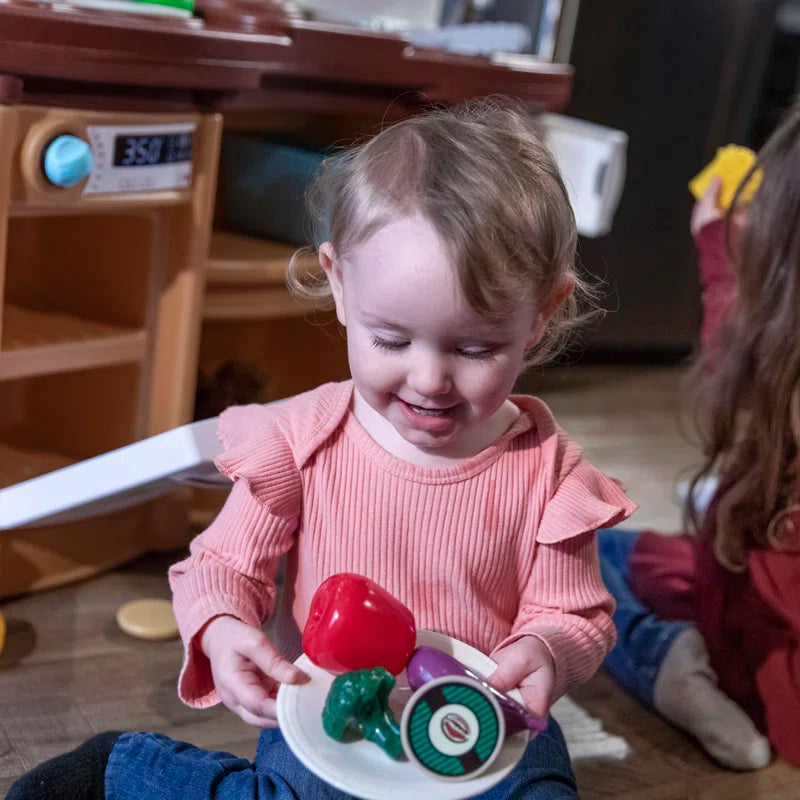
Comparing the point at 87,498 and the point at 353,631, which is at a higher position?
the point at 353,631

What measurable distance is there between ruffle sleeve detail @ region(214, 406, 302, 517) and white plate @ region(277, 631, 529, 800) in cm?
16

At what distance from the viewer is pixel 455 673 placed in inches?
31.1

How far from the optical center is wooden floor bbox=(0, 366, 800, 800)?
1162 mm

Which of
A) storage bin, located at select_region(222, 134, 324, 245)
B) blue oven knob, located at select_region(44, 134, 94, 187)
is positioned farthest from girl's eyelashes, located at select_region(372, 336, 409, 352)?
storage bin, located at select_region(222, 134, 324, 245)

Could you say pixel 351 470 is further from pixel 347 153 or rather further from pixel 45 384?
pixel 45 384

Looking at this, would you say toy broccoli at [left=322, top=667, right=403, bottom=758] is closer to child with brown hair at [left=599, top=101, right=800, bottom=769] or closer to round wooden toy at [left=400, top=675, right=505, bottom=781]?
round wooden toy at [left=400, top=675, right=505, bottom=781]

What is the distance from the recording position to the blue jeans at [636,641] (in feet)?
4.43

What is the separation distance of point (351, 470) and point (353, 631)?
17cm

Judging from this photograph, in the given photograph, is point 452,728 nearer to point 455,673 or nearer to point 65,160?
point 455,673

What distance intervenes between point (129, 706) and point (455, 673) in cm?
54

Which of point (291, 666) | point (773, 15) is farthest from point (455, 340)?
point (773, 15)

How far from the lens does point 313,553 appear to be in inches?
37.0

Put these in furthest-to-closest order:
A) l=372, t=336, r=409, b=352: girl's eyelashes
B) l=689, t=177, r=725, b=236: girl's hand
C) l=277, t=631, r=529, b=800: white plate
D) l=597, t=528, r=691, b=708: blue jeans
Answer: l=689, t=177, r=725, b=236: girl's hand
l=597, t=528, r=691, b=708: blue jeans
l=372, t=336, r=409, b=352: girl's eyelashes
l=277, t=631, r=529, b=800: white plate

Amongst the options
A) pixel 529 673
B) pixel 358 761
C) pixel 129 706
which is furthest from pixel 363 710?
pixel 129 706
